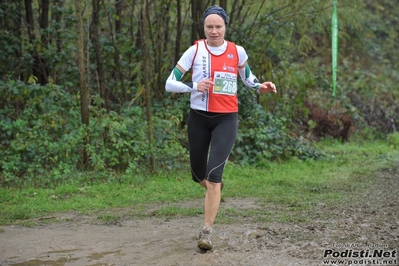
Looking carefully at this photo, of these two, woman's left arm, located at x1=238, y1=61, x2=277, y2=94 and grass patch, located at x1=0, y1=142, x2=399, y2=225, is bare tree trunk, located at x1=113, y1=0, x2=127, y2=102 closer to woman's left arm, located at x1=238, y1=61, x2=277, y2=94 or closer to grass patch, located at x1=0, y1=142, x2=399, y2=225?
grass patch, located at x1=0, y1=142, x2=399, y2=225

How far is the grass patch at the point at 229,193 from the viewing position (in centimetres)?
763

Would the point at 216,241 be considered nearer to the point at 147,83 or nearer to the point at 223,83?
the point at 223,83

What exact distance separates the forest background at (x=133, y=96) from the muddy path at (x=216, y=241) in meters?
2.40

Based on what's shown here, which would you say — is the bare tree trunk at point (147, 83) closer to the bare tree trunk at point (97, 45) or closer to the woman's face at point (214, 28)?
the bare tree trunk at point (97, 45)

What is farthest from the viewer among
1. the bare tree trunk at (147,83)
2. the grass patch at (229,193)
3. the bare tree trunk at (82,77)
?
the bare tree trunk at (147,83)

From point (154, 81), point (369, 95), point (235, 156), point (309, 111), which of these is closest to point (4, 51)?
point (154, 81)

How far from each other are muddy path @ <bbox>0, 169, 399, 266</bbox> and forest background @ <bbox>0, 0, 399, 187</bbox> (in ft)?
7.88

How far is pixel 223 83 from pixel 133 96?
7.27 m

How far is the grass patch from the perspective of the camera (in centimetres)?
763

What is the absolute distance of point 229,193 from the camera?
29.4ft

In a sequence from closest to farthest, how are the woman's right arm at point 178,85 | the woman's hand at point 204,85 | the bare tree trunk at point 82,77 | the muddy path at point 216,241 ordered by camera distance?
the muddy path at point 216,241 → the woman's hand at point 204,85 → the woman's right arm at point 178,85 → the bare tree trunk at point 82,77

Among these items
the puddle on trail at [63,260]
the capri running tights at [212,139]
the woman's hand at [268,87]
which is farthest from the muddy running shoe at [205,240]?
the woman's hand at [268,87]

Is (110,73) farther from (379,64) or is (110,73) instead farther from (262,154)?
(379,64)

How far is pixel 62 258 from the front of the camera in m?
5.72
